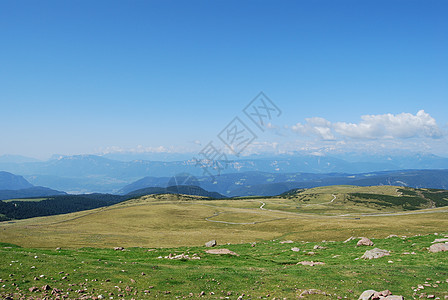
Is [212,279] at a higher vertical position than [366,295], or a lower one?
lower

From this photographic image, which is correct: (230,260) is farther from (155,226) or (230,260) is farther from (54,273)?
(155,226)

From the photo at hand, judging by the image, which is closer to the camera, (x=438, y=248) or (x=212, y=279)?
(x=212, y=279)

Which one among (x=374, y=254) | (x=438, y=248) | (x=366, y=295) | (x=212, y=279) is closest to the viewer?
(x=366, y=295)

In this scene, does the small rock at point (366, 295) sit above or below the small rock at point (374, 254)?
above

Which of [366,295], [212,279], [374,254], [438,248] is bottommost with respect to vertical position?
[374,254]

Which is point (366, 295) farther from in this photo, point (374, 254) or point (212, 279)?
point (374, 254)

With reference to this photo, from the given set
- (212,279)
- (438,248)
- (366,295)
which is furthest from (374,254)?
(212,279)

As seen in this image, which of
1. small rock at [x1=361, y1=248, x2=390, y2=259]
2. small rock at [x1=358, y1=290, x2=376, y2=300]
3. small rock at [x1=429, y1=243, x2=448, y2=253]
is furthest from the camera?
small rock at [x1=361, y1=248, x2=390, y2=259]

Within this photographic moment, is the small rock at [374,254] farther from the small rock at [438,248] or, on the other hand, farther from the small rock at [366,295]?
the small rock at [366,295]

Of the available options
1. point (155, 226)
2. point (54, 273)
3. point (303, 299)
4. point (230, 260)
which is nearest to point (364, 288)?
point (303, 299)

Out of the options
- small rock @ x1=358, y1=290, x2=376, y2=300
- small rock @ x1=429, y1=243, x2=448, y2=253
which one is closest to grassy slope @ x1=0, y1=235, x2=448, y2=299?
small rock @ x1=358, y1=290, x2=376, y2=300

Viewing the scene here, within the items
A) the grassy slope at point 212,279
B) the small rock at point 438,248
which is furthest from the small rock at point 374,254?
the small rock at point 438,248

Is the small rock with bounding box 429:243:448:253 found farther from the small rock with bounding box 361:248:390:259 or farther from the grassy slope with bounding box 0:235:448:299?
the small rock with bounding box 361:248:390:259

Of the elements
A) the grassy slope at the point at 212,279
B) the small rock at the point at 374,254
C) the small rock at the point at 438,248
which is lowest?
the small rock at the point at 374,254
